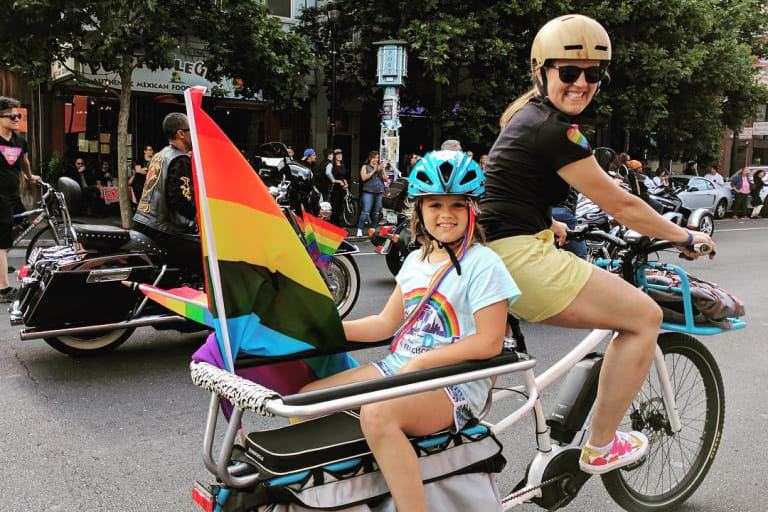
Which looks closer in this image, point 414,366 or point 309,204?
point 414,366

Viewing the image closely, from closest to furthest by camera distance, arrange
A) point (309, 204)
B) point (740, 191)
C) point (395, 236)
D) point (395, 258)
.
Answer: point (309, 204), point (395, 236), point (395, 258), point (740, 191)

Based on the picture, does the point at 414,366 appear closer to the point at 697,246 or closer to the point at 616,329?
the point at 616,329

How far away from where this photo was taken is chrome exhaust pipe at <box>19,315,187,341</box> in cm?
496

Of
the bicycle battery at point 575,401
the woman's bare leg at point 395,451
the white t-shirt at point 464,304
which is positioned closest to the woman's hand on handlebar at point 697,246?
the bicycle battery at point 575,401

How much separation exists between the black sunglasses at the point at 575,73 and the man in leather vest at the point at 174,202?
11.7 feet

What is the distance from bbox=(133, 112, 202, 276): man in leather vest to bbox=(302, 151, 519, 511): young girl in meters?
3.32

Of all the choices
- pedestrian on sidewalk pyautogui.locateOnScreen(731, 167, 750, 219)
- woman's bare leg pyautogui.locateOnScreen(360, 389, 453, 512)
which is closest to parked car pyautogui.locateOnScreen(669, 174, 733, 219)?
pedestrian on sidewalk pyautogui.locateOnScreen(731, 167, 750, 219)

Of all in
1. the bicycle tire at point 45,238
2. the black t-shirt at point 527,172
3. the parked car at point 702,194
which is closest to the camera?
the black t-shirt at point 527,172

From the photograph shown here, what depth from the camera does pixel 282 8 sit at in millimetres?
20000

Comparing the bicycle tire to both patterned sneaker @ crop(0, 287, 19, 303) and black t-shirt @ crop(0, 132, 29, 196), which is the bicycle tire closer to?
black t-shirt @ crop(0, 132, 29, 196)

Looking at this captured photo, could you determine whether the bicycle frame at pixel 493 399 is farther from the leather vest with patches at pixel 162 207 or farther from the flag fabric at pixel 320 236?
the leather vest with patches at pixel 162 207

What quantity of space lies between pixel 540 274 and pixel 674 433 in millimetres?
1135

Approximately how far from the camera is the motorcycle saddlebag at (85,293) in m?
4.96

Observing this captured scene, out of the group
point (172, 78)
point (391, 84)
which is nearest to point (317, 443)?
point (391, 84)
